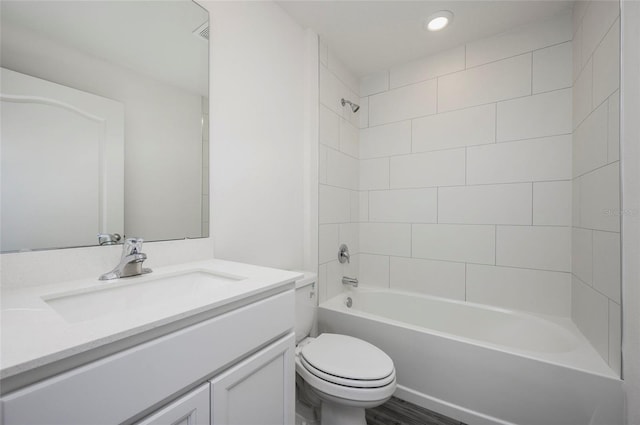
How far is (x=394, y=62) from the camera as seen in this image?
2.16 meters

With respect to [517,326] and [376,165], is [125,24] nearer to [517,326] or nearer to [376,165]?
[376,165]

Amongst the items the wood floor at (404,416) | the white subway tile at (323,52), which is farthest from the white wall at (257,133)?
the wood floor at (404,416)

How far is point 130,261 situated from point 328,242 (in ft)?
4.30

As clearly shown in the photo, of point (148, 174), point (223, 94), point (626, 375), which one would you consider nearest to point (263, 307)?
point (148, 174)

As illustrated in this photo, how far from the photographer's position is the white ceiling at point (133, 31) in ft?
2.68

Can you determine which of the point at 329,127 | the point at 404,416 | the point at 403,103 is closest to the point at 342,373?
the point at 404,416

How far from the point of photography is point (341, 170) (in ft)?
7.03

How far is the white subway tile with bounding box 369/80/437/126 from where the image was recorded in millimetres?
2070

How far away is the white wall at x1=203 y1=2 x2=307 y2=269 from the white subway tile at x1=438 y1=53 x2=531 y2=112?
1106 millimetres

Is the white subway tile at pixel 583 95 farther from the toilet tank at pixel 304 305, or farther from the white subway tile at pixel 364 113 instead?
the toilet tank at pixel 304 305

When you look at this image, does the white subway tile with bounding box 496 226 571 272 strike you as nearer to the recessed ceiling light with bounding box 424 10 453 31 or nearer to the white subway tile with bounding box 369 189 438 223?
the white subway tile with bounding box 369 189 438 223

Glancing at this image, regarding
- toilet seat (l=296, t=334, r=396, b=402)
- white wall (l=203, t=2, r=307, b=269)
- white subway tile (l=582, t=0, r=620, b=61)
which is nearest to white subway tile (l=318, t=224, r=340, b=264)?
white wall (l=203, t=2, r=307, b=269)

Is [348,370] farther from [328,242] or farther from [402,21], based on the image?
[402,21]

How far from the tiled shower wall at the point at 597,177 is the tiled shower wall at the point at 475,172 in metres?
0.11
